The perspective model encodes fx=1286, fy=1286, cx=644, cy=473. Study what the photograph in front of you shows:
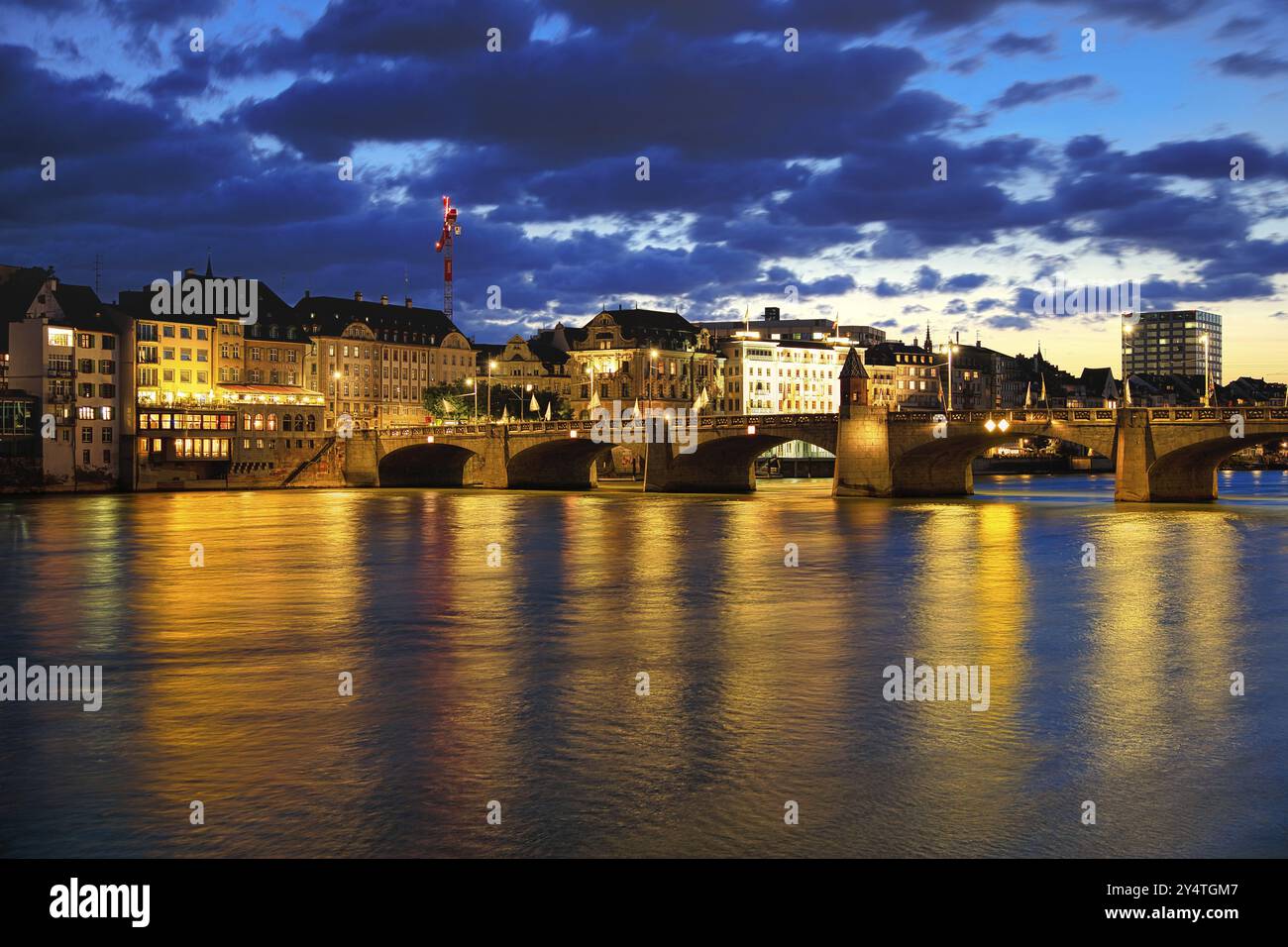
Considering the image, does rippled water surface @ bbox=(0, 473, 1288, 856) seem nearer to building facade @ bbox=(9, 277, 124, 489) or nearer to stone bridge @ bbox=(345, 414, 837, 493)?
stone bridge @ bbox=(345, 414, 837, 493)

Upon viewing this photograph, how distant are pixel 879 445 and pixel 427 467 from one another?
55.9 meters

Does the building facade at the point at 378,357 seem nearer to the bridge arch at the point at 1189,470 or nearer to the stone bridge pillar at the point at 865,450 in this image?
the stone bridge pillar at the point at 865,450

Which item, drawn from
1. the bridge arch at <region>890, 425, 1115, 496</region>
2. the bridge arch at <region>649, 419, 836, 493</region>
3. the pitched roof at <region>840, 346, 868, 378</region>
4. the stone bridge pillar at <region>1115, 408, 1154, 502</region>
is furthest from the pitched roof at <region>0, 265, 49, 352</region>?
the stone bridge pillar at <region>1115, 408, 1154, 502</region>

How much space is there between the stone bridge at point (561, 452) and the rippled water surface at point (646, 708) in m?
47.2

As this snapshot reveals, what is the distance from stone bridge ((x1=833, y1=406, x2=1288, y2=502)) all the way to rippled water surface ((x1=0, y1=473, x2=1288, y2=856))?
27.7 metres

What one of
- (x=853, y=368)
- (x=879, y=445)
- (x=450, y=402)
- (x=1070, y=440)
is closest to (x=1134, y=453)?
(x=1070, y=440)

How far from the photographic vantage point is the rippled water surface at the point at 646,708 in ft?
39.9

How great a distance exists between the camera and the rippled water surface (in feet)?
39.9

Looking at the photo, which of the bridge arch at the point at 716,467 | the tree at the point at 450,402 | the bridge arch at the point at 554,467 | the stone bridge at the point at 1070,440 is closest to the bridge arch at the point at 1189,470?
the stone bridge at the point at 1070,440

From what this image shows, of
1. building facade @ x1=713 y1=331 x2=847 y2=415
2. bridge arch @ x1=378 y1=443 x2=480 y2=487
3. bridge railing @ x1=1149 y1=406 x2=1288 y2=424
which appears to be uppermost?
building facade @ x1=713 y1=331 x2=847 y2=415

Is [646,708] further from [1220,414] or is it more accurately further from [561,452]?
[561,452]

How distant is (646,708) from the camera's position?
17.6m

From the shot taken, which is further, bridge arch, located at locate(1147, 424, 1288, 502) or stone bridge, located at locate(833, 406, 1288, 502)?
bridge arch, located at locate(1147, 424, 1288, 502)

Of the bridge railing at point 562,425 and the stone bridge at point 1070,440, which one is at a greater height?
the bridge railing at point 562,425
